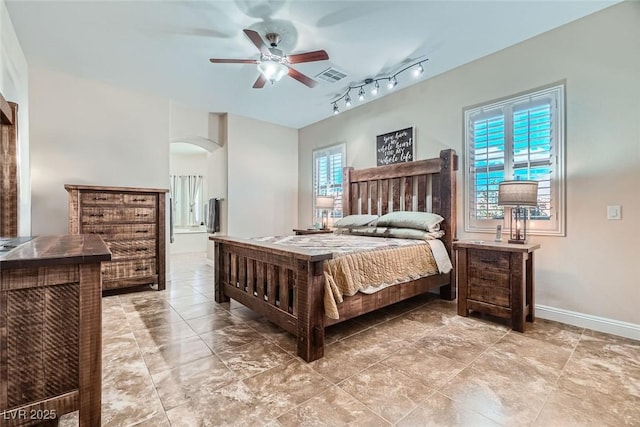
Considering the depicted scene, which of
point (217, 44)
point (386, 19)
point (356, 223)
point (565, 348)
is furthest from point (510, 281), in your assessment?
point (217, 44)

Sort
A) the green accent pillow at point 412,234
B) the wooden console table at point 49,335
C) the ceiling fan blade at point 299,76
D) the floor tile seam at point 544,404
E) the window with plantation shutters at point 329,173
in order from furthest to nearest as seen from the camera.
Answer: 1. the window with plantation shutters at point 329,173
2. the green accent pillow at point 412,234
3. the ceiling fan blade at point 299,76
4. the floor tile seam at point 544,404
5. the wooden console table at point 49,335

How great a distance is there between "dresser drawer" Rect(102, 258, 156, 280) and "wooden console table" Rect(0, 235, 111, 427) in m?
2.77

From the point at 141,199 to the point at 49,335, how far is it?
305 cm

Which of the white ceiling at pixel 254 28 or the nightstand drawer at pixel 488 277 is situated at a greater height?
the white ceiling at pixel 254 28

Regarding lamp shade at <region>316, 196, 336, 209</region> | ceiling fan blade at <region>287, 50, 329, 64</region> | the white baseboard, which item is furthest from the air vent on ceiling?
the white baseboard

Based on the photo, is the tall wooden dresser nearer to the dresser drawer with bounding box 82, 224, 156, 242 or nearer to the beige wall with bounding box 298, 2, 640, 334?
the dresser drawer with bounding box 82, 224, 156, 242

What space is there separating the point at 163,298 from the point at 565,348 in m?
4.13

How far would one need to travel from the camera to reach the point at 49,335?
1.24m

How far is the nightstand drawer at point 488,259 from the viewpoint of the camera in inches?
109

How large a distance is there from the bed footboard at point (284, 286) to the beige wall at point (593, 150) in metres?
2.45

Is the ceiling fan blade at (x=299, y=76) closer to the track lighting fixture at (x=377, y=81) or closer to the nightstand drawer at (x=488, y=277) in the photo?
the track lighting fixture at (x=377, y=81)

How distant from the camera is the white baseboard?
8.18ft

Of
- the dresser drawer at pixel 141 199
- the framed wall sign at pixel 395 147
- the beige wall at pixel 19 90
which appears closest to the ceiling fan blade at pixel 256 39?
the beige wall at pixel 19 90

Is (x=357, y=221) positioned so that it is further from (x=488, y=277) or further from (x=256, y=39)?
(x=256, y=39)
